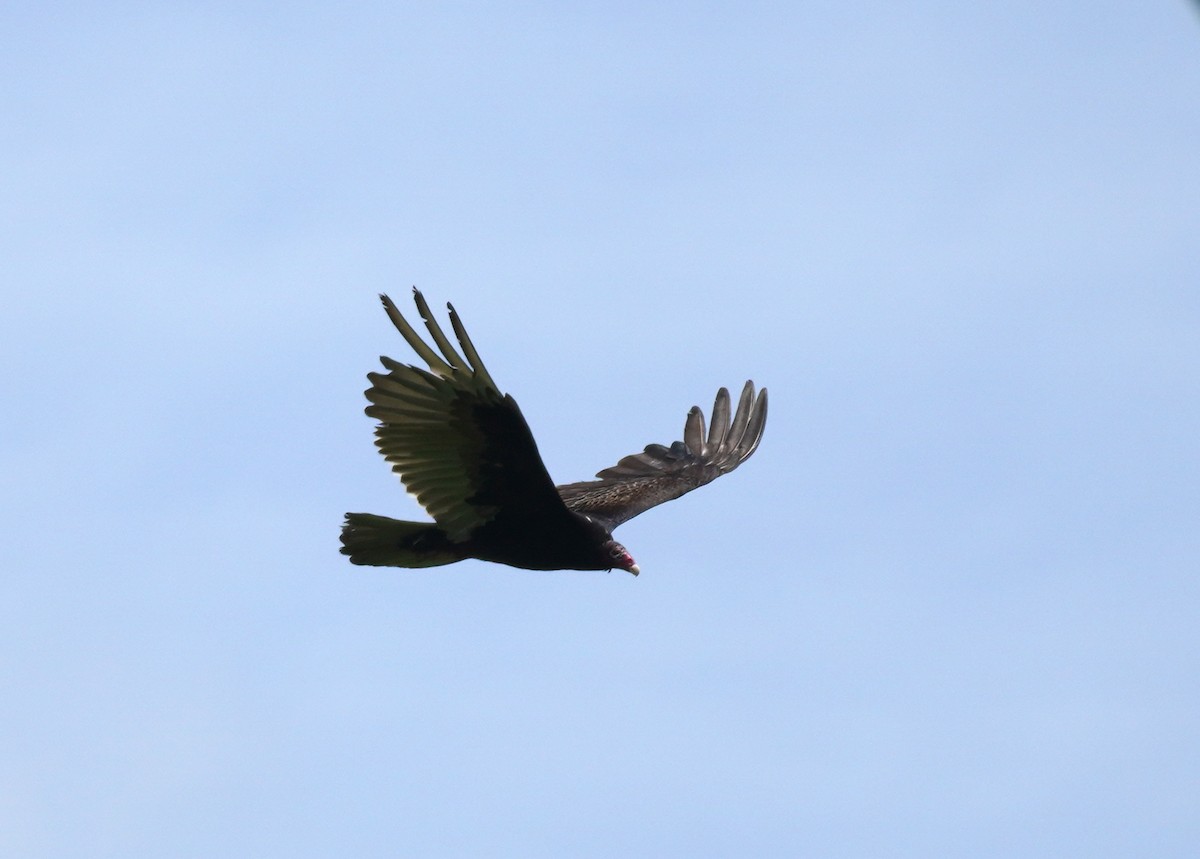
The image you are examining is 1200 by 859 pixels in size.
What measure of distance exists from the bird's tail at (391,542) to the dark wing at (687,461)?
8.35ft

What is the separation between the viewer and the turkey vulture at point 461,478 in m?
12.3

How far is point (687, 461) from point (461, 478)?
15.2ft

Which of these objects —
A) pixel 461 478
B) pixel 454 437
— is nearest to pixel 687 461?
pixel 461 478

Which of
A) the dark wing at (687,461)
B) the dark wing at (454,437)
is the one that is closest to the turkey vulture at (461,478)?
the dark wing at (454,437)

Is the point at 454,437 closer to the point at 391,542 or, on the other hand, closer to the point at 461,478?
the point at 461,478

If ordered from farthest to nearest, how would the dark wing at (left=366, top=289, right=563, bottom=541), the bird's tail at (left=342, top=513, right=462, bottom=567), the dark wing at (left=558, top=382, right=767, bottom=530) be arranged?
1. the dark wing at (left=558, top=382, right=767, bottom=530)
2. the bird's tail at (left=342, top=513, right=462, bottom=567)
3. the dark wing at (left=366, top=289, right=563, bottom=541)

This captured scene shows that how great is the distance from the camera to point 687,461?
17.1m

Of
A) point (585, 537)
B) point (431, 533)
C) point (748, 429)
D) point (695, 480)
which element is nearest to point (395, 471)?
point (431, 533)

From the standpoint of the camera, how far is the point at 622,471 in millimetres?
17047

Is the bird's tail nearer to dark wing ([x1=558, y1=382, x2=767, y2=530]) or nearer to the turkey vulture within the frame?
the turkey vulture

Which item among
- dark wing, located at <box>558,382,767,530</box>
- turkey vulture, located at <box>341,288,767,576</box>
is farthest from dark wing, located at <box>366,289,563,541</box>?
dark wing, located at <box>558,382,767,530</box>

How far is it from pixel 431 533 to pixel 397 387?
4.17 ft

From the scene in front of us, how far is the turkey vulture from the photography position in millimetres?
12305

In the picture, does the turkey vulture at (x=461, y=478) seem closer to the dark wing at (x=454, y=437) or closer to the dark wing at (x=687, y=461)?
the dark wing at (x=454, y=437)
